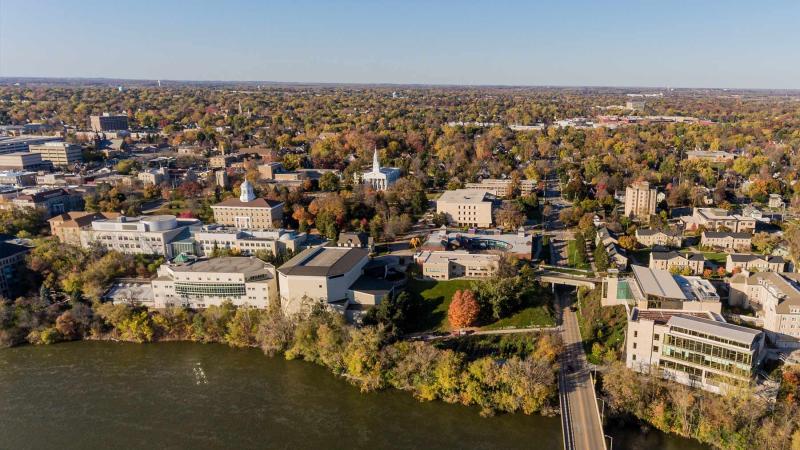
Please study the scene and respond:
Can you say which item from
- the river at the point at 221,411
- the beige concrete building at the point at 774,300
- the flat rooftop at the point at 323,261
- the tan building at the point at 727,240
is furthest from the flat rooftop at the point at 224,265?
the tan building at the point at 727,240

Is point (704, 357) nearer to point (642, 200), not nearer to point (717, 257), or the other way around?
point (717, 257)

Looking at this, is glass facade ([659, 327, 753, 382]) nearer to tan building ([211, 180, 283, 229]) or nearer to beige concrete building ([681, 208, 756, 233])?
beige concrete building ([681, 208, 756, 233])

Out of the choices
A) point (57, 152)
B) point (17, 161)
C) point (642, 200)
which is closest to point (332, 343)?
point (642, 200)

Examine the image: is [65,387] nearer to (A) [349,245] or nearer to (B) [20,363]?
(B) [20,363]

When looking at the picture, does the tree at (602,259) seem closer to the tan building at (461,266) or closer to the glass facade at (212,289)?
the tan building at (461,266)

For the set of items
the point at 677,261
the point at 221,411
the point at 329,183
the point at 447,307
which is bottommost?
the point at 221,411
